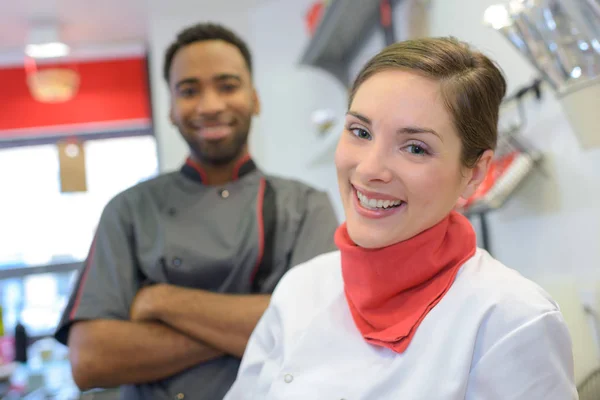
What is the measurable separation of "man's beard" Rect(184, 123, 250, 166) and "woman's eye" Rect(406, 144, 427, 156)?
2.25 ft

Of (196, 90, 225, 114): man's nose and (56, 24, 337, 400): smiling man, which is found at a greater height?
(196, 90, 225, 114): man's nose

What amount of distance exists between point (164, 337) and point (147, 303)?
79mm

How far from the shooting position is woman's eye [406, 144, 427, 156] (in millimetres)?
848

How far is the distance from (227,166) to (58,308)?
3329mm

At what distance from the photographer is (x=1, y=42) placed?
14.3ft

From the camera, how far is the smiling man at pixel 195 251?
1.24 m

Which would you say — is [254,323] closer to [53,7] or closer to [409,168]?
[409,168]

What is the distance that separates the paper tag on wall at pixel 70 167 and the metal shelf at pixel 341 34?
1.05 metres

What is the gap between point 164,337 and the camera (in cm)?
125

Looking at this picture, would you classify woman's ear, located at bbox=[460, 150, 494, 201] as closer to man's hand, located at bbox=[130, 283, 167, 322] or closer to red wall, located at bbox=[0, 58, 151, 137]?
man's hand, located at bbox=[130, 283, 167, 322]

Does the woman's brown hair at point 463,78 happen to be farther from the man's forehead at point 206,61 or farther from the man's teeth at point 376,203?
the man's forehead at point 206,61

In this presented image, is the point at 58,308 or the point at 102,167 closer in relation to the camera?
the point at 58,308

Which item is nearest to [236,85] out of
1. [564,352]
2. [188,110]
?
[188,110]

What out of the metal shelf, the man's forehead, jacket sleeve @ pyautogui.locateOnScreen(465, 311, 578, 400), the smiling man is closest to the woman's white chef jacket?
jacket sleeve @ pyautogui.locateOnScreen(465, 311, 578, 400)
